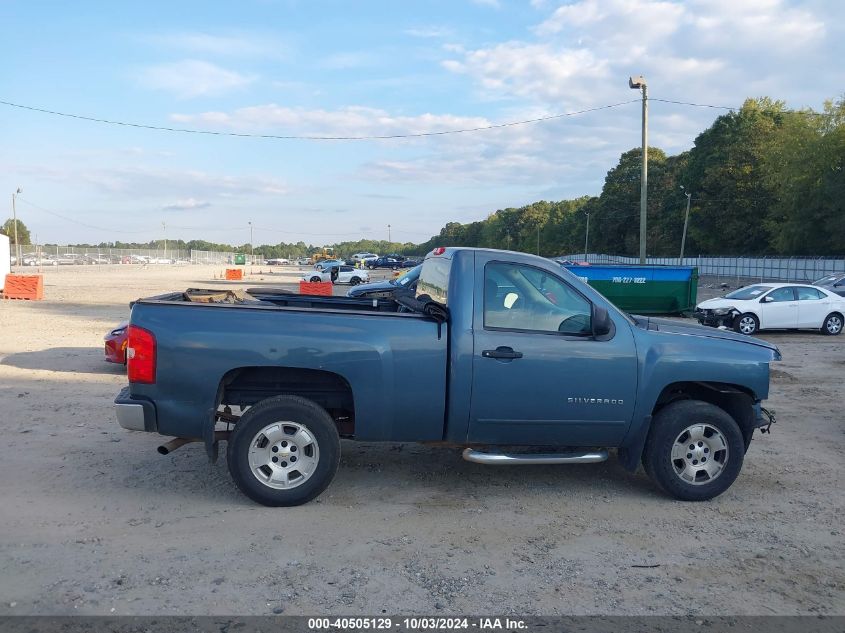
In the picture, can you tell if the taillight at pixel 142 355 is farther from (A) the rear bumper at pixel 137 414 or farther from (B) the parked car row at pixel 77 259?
(B) the parked car row at pixel 77 259

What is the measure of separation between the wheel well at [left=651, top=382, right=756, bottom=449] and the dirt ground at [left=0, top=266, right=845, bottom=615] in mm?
612

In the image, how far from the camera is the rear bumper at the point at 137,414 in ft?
16.6

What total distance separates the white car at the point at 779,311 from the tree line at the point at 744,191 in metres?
41.7

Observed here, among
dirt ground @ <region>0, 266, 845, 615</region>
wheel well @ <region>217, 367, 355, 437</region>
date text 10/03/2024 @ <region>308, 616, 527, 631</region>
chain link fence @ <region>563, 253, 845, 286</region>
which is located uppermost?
chain link fence @ <region>563, 253, 845, 286</region>

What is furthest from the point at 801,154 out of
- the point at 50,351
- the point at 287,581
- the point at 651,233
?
the point at 287,581

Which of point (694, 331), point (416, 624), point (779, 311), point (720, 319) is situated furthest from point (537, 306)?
point (779, 311)

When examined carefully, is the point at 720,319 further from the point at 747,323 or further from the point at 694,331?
the point at 694,331

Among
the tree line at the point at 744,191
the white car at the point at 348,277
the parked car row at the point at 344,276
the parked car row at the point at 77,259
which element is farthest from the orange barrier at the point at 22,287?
the tree line at the point at 744,191

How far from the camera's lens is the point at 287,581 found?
4.05 m

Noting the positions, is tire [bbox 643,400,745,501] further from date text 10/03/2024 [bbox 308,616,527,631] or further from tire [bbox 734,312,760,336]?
tire [bbox 734,312,760,336]

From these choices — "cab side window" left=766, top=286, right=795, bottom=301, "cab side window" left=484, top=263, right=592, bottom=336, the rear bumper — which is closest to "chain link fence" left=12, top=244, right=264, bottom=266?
"cab side window" left=766, top=286, right=795, bottom=301

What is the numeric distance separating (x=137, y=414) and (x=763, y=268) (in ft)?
199

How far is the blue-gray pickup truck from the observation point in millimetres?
5055

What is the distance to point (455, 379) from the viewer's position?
5133 millimetres
